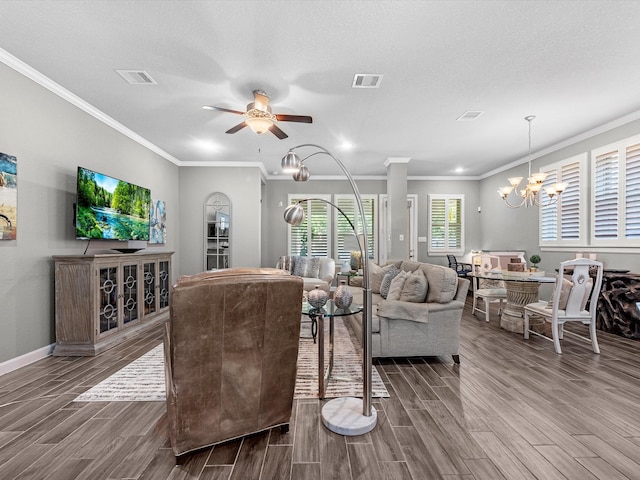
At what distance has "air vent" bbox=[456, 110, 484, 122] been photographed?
393 centimetres

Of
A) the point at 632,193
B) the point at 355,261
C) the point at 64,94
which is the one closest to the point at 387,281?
the point at 355,261

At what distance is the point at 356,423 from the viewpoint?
74.4 inches

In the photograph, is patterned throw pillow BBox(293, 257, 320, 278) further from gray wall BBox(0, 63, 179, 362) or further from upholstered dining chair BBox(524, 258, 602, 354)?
upholstered dining chair BBox(524, 258, 602, 354)

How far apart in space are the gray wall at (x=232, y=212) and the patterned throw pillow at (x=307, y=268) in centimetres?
94

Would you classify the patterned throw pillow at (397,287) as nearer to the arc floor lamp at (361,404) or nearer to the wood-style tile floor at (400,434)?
the wood-style tile floor at (400,434)

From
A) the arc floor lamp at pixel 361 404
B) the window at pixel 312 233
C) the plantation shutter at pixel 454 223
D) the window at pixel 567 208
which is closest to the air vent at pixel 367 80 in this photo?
the arc floor lamp at pixel 361 404

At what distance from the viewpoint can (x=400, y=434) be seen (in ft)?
6.11

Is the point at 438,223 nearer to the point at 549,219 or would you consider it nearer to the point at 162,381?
the point at 549,219

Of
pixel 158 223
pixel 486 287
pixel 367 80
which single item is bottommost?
pixel 486 287

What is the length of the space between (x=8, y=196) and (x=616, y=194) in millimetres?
7070

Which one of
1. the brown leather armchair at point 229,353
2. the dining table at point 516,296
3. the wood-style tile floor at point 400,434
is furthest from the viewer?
the dining table at point 516,296

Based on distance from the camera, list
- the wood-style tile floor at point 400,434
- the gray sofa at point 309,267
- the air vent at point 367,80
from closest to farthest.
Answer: the wood-style tile floor at point 400,434, the air vent at point 367,80, the gray sofa at point 309,267

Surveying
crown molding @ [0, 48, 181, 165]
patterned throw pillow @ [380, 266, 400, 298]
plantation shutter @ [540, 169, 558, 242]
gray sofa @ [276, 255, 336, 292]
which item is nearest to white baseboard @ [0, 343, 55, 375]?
crown molding @ [0, 48, 181, 165]

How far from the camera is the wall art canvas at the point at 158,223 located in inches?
205
